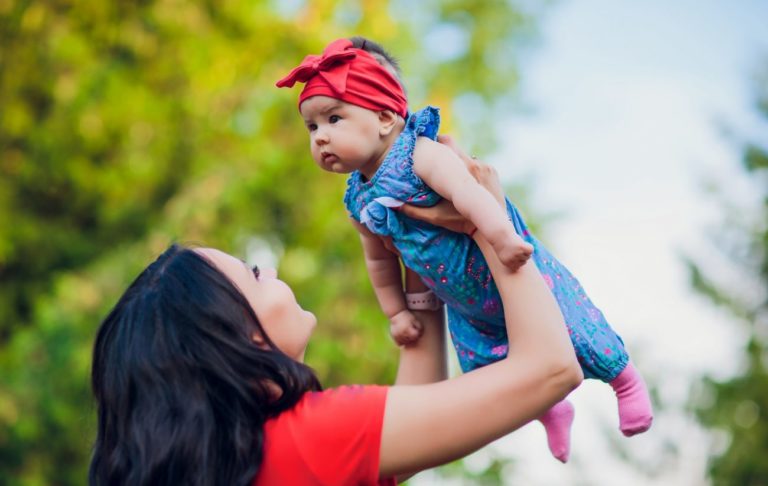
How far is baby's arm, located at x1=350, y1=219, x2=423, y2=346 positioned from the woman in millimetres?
313

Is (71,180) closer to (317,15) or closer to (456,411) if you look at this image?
(317,15)

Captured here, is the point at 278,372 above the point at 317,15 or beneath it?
beneath

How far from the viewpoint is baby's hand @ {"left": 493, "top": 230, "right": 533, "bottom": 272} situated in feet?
5.94

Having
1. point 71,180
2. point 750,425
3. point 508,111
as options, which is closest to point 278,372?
point 71,180

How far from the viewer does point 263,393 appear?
73.8 inches

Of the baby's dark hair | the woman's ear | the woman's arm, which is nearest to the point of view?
the woman's arm

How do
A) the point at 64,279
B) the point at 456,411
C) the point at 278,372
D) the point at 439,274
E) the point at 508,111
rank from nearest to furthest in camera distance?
the point at 456,411 < the point at 278,372 < the point at 439,274 < the point at 64,279 < the point at 508,111

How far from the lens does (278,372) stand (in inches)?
73.7

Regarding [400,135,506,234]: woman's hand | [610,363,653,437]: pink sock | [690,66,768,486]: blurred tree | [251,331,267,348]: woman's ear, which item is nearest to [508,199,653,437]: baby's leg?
[610,363,653,437]: pink sock

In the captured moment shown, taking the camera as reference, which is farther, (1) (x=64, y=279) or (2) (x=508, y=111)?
(2) (x=508, y=111)

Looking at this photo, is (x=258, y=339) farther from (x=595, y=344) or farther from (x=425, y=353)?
(x=595, y=344)

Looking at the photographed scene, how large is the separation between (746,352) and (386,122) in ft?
42.1

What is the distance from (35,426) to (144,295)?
6.43 metres

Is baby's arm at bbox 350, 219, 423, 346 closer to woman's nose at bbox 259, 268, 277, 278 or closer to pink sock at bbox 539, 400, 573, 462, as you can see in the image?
woman's nose at bbox 259, 268, 277, 278
